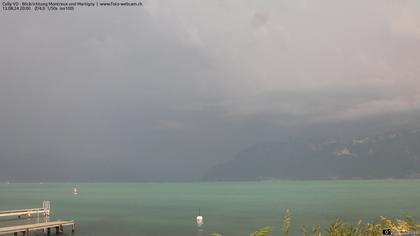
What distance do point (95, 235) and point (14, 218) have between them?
44.2 meters

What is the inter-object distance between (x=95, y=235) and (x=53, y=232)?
12.7 meters

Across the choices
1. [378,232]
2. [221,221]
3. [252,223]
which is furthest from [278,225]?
[378,232]

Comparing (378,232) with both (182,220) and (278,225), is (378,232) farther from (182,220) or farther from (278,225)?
(182,220)

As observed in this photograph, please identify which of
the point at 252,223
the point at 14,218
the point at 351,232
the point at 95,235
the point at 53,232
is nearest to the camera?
the point at 351,232

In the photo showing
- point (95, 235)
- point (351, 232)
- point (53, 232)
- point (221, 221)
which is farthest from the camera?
point (221, 221)

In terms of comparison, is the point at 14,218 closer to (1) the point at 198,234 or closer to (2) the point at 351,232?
(1) the point at 198,234

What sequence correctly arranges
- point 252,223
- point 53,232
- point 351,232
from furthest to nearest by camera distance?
1. point 252,223
2. point 53,232
3. point 351,232

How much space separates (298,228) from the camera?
74125 mm

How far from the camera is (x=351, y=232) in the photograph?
11.7m

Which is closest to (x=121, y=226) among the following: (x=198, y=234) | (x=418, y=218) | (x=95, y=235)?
(x=95, y=235)

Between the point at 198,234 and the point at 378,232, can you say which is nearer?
the point at 378,232

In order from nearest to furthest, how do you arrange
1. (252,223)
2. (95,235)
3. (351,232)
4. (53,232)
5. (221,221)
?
(351,232) → (95,235) → (53,232) → (252,223) → (221,221)

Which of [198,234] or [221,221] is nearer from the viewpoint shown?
[198,234]

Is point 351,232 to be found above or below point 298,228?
above
